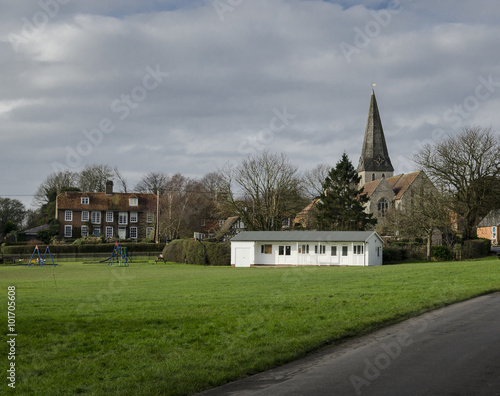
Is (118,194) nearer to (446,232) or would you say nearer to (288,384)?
(446,232)

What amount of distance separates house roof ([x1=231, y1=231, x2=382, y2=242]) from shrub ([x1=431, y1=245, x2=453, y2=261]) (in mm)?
6328

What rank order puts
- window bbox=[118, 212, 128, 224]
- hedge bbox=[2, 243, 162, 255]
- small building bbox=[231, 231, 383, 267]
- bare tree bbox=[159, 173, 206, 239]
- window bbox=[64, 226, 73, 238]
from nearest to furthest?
small building bbox=[231, 231, 383, 267] → hedge bbox=[2, 243, 162, 255] → bare tree bbox=[159, 173, 206, 239] → window bbox=[64, 226, 73, 238] → window bbox=[118, 212, 128, 224]

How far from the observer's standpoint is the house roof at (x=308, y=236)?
166 ft

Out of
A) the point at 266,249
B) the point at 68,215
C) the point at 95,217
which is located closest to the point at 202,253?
the point at 266,249

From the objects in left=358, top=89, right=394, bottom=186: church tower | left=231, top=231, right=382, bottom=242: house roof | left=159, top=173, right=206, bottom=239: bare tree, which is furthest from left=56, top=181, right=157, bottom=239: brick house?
left=358, top=89, right=394, bottom=186: church tower

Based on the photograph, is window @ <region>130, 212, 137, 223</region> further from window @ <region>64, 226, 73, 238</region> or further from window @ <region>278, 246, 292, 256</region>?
window @ <region>278, 246, 292, 256</region>

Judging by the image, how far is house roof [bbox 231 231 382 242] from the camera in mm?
50688

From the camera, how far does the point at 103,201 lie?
8738cm

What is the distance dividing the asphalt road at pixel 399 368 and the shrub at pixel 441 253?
4361 cm

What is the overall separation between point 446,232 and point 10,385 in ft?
174

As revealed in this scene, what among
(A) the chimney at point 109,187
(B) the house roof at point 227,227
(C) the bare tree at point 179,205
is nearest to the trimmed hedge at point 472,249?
(B) the house roof at point 227,227

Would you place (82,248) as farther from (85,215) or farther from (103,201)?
(103,201)

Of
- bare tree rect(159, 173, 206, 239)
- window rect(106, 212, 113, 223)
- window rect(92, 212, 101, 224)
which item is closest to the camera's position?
bare tree rect(159, 173, 206, 239)

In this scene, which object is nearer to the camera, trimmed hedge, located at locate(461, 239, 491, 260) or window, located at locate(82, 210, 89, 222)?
trimmed hedge, located at locate(461, 239, 491, 260)
